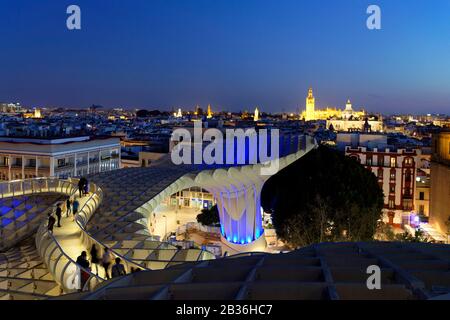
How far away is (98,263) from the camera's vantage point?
9656mm

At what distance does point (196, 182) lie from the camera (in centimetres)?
2211

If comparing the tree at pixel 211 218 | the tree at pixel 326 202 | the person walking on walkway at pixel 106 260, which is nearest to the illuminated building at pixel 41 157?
the tree at pixel 211 218

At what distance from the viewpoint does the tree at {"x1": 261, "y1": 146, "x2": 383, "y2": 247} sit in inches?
1086

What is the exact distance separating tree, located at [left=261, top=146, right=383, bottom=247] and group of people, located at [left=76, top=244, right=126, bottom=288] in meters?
18.5

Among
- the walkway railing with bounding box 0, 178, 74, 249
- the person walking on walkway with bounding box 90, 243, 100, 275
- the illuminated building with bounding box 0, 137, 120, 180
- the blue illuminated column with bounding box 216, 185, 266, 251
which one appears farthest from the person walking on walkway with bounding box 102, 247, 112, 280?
the illuminated building with bounding box 0, 137, 120, 180

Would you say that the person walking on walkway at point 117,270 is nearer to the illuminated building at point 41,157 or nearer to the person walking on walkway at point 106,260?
the person walking on walkway at point 106,260

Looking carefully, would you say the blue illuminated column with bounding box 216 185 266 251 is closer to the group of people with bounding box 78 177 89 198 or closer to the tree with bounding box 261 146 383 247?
the tree with bounding box 261 146 383 247

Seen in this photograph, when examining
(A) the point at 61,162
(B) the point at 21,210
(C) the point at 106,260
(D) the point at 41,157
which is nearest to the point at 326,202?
(B) the point at 21,210

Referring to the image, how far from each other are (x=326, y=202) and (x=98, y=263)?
21.4m

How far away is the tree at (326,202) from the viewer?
90.5 feet

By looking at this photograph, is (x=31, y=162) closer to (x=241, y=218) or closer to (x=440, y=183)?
(x=241, y=218)

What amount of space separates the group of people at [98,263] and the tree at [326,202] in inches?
727
